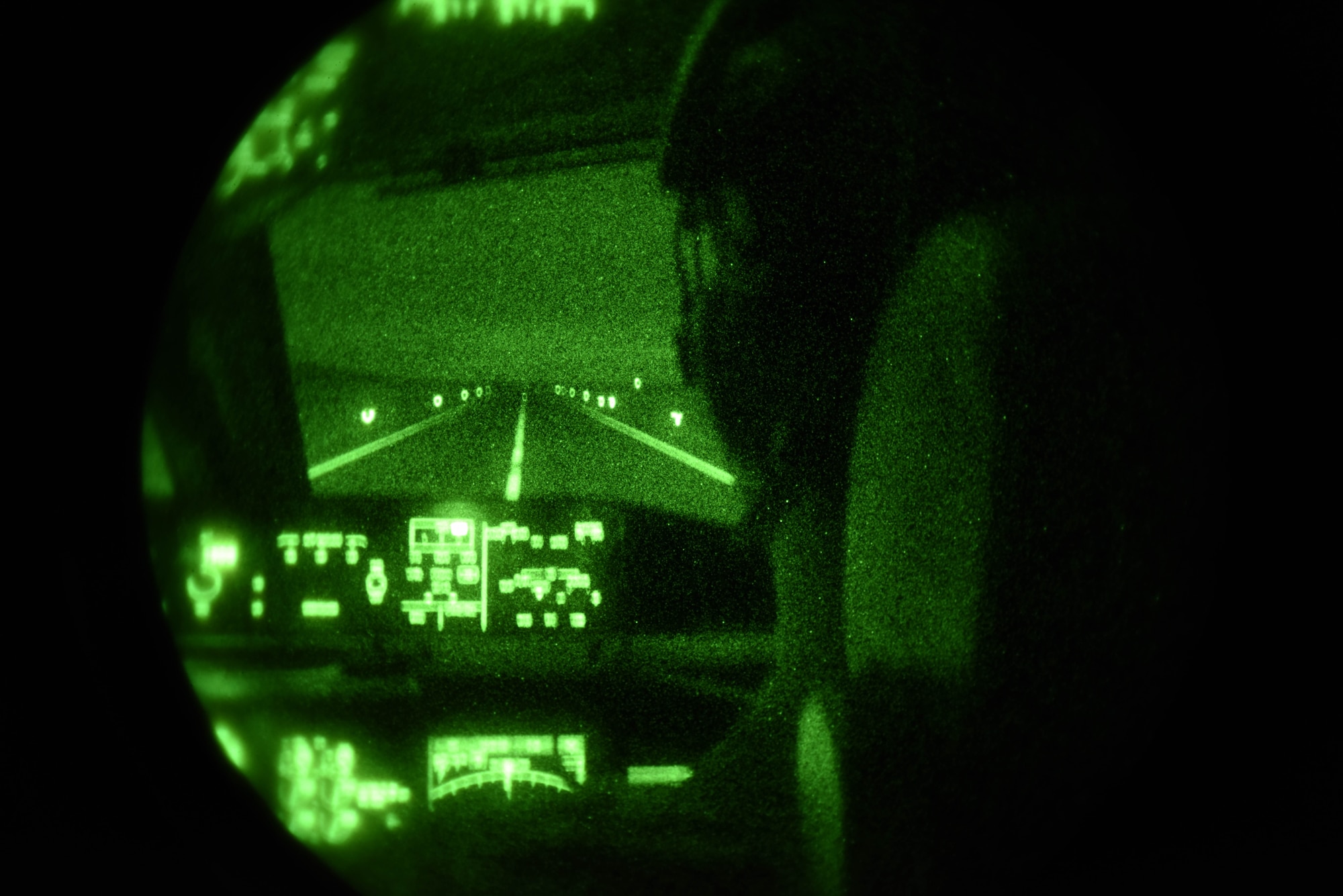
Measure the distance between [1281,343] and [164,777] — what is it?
1423 millimetres

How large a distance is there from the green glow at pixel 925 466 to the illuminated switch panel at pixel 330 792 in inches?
32.0

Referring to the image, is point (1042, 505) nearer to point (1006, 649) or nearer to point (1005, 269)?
point (1006, 649)

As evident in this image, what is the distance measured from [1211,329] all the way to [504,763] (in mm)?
1203

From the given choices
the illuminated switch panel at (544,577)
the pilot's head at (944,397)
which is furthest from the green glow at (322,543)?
the pilot's head at (944,397)

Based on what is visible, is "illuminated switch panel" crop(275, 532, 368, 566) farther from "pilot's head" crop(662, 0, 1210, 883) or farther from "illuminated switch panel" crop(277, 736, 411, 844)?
"pilot's head" crop(662, 0, 1210, 883)

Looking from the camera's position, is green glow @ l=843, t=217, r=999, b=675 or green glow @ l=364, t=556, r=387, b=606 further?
green glow @ l=843, t=217, r=999, b=675

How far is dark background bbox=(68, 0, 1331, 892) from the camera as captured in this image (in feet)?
3.56

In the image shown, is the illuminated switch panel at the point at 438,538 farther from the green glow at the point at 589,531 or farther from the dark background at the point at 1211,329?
the dark background at the point at 1211,329

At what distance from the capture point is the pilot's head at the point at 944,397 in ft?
4.84

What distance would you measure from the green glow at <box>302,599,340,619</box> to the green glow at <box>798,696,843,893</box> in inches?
31.6

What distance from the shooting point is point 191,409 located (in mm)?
1475

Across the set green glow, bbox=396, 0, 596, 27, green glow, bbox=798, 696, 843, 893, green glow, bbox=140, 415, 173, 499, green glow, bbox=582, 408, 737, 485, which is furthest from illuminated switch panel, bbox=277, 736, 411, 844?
green glow, bbox=396, 0, 596, 27

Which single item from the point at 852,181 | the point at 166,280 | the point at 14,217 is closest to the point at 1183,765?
the point at 852,181

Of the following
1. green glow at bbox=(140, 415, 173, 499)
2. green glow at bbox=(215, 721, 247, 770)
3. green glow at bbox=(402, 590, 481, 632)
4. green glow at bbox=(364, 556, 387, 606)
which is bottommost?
green glow at bbox=(215, 721, 247, 770)
